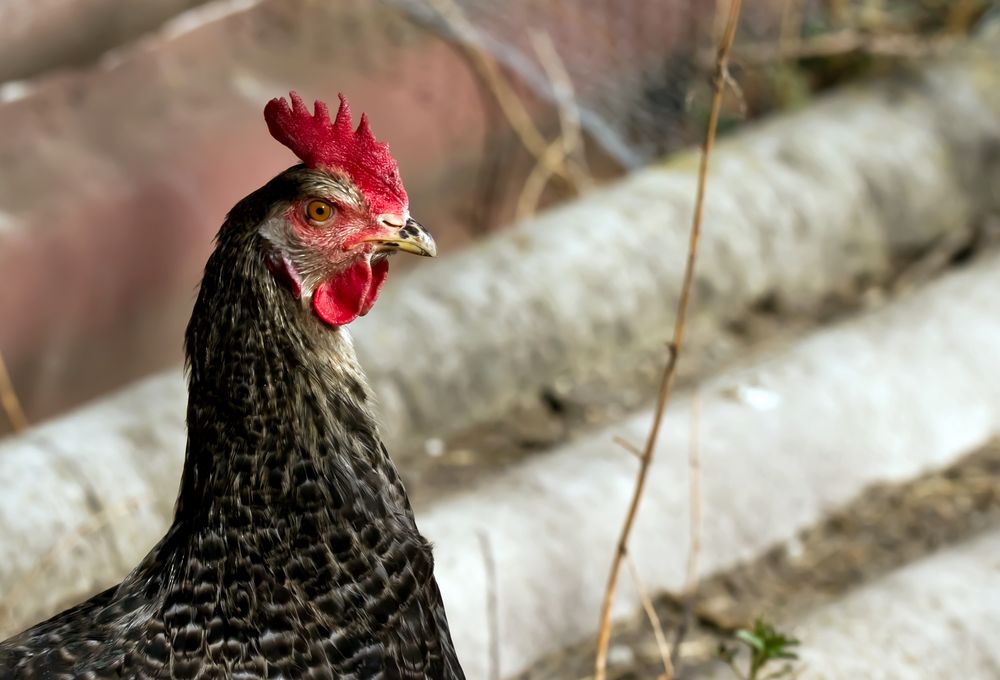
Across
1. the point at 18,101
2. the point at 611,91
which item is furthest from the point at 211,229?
the point at 611,91

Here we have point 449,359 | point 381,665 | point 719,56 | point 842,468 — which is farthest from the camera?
point 449,359

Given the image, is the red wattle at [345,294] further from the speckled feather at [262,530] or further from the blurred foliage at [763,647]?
the blurred foliage at [763,647]

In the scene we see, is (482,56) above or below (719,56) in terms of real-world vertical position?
above

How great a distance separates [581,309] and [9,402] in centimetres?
172

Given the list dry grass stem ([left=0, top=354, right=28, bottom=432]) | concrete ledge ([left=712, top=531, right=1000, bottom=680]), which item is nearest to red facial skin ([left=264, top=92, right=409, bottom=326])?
concrete ledge ([left=712, top=531, right=1000, bottom=680])

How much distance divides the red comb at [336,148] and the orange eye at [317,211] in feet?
0.21

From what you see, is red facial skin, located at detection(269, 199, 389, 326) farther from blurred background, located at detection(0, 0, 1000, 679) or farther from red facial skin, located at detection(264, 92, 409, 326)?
blurred background, located at detection(0, 0, 1000, 679)

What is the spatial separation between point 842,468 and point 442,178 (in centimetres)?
165

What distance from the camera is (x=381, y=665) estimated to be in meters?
2.13

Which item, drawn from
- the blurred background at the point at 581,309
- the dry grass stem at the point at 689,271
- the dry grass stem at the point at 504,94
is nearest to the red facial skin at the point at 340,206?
the dry grass stem at the point at 689,271

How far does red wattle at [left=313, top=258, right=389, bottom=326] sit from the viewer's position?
216 cm

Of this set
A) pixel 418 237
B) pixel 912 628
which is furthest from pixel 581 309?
pixel 418 237

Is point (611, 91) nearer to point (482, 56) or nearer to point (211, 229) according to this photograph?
point (482, 56)

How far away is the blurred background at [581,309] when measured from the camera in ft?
11.1
